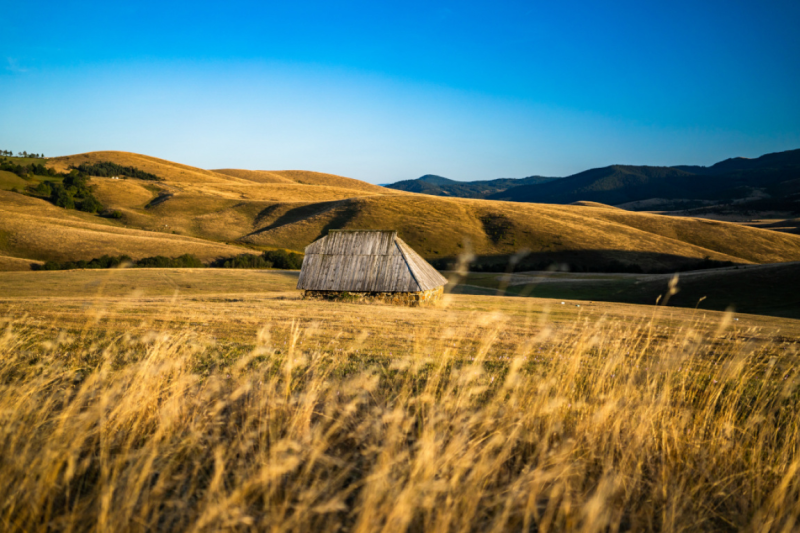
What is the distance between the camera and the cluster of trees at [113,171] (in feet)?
499

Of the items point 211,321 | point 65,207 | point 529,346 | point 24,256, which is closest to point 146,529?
point 529,346

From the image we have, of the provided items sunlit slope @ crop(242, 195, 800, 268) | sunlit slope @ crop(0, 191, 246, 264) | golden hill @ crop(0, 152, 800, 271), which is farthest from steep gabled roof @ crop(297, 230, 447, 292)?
sunlit slope @ crop(242, 195, 800, 268)

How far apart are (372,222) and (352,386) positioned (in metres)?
83.2

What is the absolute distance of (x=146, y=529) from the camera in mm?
2439

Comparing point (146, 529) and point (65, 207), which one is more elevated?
point (65, 207)

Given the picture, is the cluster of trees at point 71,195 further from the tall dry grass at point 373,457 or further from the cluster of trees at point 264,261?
the tall dry grass at point 373,457

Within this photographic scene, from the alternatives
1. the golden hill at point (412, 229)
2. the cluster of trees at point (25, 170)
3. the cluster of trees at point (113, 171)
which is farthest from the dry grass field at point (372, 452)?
the cluster of trees at point (113, 171)

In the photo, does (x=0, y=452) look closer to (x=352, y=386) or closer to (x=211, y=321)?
(x=352, y=386)

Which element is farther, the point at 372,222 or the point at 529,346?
the point at 372,222

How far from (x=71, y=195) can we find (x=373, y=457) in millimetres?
113001

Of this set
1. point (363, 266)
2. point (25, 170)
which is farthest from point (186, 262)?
point (25, 170)

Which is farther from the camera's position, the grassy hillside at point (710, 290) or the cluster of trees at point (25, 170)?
the cluster of trees at point (25, 170)

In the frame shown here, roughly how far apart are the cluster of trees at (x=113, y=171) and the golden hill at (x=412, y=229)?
138 feet

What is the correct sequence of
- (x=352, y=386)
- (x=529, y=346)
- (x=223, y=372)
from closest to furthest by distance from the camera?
1. (x=352, y=386)
2. (x=223, y=372)
3. (x=529, y=346)
